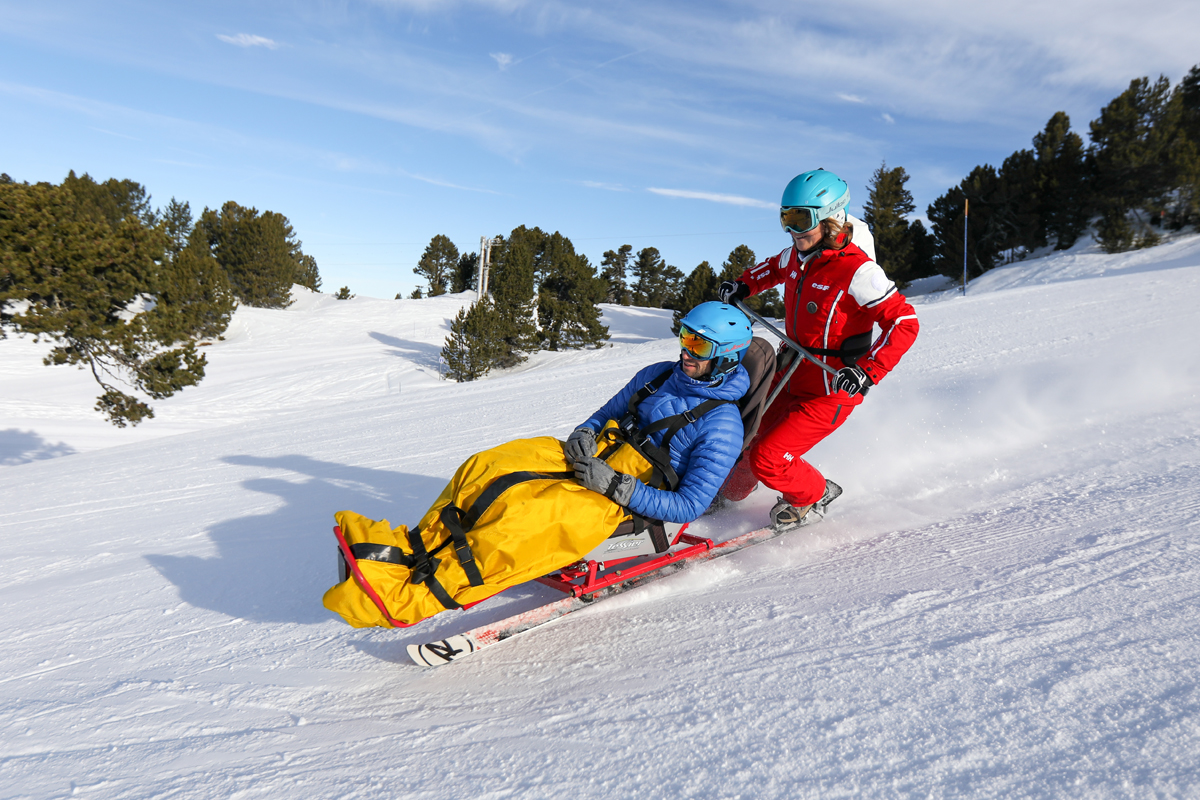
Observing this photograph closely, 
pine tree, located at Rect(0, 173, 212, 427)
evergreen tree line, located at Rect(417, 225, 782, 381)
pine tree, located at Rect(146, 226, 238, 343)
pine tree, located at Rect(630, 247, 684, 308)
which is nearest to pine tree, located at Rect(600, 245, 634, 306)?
pine tree, located at Rect(630, 247, 684, 308)

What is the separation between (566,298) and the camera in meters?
33.2

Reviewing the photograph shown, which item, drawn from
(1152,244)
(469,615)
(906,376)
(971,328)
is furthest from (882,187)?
(469,615)

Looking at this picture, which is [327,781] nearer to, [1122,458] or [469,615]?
[469,615]

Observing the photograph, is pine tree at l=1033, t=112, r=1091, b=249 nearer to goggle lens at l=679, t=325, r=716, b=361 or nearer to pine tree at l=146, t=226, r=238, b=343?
goggle lens at l=679, t=325, r=716, b=361

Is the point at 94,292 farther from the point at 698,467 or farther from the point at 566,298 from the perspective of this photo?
the point at 566,298

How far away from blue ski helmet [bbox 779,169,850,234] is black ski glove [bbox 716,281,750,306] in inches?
26.8

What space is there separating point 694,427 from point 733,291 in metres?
1.47

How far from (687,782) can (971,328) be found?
38.2 feet

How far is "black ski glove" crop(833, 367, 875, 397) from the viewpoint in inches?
139

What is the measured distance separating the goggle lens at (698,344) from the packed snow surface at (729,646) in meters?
1.17

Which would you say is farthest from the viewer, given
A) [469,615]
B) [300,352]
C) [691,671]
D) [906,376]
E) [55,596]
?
[300,352]

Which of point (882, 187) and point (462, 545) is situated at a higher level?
point (882, 187)

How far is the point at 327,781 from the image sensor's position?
2.14m

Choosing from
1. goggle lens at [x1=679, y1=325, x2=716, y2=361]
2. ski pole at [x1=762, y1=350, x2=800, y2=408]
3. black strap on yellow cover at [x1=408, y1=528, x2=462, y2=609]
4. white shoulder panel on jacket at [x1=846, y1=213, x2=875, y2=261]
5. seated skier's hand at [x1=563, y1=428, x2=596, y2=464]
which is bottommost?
black strap on yellow cover at [x1=408, y1=528, x2=462, y2=609]
